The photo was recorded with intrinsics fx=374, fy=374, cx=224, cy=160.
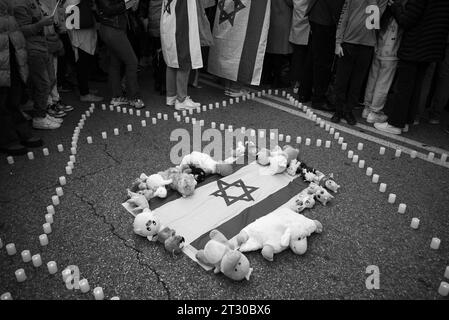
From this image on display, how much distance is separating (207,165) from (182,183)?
0.50m

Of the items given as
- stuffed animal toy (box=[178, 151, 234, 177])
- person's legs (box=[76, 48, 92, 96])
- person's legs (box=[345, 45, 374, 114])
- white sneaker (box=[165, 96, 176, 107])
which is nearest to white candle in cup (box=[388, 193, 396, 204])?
stuffed animal toy (box=[178, 151, 234, 177])

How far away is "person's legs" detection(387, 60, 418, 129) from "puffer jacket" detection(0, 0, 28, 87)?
5068 mm

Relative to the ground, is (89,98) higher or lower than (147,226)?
higher

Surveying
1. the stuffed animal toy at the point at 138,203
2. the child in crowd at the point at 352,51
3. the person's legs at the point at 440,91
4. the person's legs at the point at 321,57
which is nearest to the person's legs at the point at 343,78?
the child in crowd at the point at 352,51

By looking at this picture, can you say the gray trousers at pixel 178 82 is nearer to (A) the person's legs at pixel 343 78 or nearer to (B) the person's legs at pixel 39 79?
(B) the person's legs at pixel 39 79

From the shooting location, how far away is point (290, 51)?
22.0 feet

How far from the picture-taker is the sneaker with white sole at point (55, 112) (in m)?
5.88

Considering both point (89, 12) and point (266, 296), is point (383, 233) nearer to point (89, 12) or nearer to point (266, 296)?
point (266, 296)

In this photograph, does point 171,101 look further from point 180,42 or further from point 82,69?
point 82,69

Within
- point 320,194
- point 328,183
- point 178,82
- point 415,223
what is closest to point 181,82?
point 178,82

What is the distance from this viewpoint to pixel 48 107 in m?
5.95
